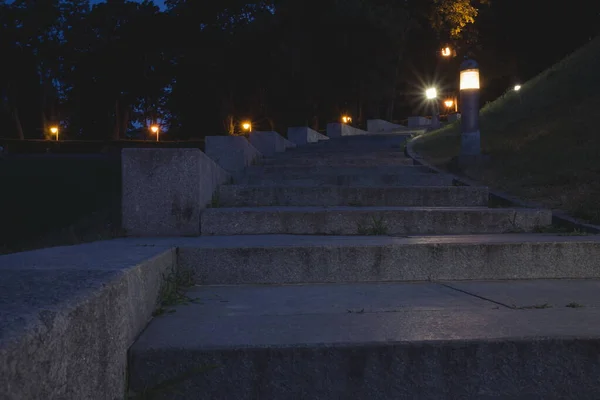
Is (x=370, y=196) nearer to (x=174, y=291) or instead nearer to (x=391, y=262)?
(x=391, y=262)

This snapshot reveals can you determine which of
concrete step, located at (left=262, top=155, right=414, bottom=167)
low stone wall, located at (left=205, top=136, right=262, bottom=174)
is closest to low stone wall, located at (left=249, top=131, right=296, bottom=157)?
concrete step, located at (left=262, top=155, right=414, bottom=167)

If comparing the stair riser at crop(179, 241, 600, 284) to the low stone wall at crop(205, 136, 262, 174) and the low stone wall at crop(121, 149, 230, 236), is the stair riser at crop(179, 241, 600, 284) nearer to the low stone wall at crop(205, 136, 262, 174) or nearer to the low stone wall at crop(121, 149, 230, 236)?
the low stone wall at crop(121, 149, 230, 236)

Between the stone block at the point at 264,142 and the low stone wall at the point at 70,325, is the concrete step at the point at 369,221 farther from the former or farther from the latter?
the stone block at the point at 264,142

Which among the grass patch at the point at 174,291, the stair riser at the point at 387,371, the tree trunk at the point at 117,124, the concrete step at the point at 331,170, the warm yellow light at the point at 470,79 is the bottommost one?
the stair riser at the point at 387,371

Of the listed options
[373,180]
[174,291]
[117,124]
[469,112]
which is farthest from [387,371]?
[117,124]

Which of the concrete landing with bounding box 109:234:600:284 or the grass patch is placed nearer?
the grass patch

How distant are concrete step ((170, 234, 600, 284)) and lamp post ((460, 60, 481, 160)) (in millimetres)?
4001

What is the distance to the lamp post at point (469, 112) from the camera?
7.56 metres

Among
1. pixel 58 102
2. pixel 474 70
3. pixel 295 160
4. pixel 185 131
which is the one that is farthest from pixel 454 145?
pixel 58 102

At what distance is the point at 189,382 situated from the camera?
1.97 m

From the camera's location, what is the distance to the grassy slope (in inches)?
233

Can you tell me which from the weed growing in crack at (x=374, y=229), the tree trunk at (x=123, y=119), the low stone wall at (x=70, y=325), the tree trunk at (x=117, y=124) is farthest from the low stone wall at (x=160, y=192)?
the tree trunk at (x=123, y=119)

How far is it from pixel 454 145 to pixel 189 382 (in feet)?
28.3

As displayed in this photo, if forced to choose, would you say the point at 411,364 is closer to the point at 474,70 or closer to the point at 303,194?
the point at 303,194
